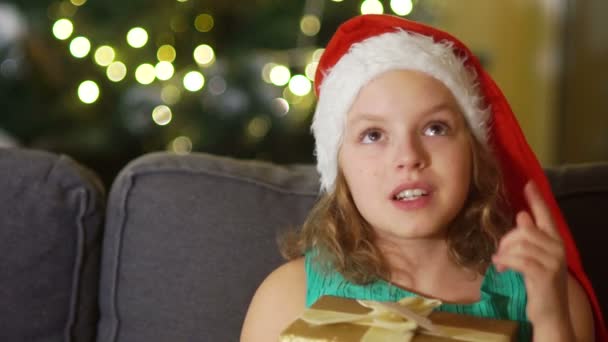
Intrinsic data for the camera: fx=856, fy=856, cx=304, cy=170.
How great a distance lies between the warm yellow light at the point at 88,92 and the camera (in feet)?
9.05

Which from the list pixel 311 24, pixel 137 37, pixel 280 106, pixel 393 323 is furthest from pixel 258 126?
pixel 393 323

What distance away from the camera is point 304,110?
2.81 meters

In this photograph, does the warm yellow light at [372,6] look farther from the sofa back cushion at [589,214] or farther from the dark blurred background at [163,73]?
the sofa back cushion at [589,214]

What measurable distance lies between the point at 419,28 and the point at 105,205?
2.07ft

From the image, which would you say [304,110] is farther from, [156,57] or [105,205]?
[105,205]

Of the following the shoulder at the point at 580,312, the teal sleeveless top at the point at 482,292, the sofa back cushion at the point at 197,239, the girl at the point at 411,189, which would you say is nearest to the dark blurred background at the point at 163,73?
the sofa back cushion at the point at 197,239

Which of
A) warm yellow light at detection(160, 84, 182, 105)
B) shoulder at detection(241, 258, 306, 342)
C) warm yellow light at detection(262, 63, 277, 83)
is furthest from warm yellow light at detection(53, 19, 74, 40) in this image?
shoulder at detection(241, 258, 306, 342)

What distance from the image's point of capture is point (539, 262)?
3.53 ft

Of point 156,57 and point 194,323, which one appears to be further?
point 156,57

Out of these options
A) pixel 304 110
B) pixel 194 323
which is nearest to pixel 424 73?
pixel 194 323

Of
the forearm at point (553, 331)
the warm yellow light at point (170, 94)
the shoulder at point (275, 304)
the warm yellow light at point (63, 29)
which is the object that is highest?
the warm yellow light at point (63, 29)

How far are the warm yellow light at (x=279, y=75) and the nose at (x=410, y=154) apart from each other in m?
1.56

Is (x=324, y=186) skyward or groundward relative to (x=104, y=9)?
groundward

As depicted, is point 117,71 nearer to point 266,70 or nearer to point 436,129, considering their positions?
point 266,70
